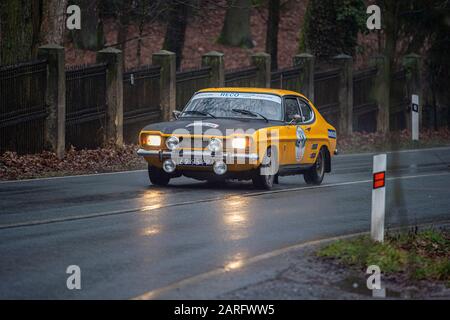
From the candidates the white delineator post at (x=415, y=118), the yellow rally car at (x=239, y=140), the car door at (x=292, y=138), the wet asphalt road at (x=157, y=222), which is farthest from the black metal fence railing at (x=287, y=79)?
the car door at (x=292, y=138)

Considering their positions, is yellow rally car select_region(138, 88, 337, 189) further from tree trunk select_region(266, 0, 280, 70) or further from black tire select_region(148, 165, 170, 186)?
tree trunk select_region(266, 0, 280, 70)

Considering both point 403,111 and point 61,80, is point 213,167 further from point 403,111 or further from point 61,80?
point 403,111

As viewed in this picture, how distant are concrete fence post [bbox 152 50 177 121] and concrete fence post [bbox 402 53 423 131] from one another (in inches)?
431

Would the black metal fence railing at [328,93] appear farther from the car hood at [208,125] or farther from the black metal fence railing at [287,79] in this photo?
the car hood at [208,125]

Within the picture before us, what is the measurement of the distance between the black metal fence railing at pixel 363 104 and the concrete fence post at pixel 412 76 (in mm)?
1134

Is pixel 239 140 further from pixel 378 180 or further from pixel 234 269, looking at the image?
pixel 234 269

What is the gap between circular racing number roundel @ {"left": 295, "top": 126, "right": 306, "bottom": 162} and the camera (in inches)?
729

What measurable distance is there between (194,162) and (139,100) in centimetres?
960

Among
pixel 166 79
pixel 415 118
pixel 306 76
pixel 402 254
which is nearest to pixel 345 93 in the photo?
pixel 306 76

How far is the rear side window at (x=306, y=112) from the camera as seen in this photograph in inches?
764

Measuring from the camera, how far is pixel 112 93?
82.6 ft
